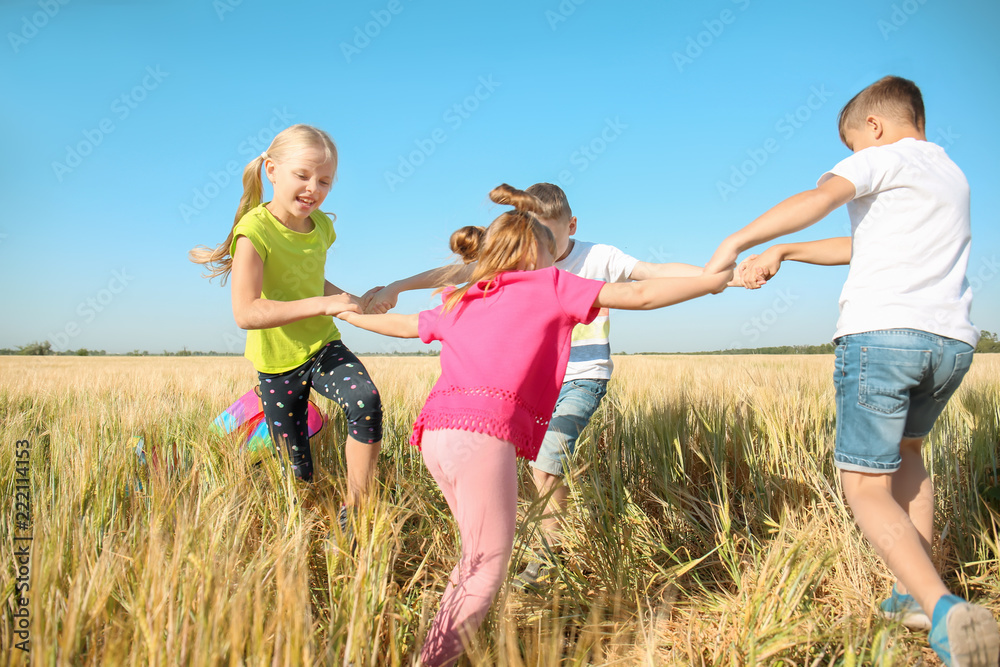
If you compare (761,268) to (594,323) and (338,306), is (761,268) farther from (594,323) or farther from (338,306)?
(338,306)

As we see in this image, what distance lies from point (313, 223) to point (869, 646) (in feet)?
7.49

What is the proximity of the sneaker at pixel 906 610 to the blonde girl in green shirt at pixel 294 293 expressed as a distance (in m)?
1.53

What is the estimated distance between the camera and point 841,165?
1.54 metres

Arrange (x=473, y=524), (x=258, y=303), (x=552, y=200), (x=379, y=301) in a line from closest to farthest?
(x=473, y=524), (x=258, y=303), (x=379, y=301), (x=552, y=200)

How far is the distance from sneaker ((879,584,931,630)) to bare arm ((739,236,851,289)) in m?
0.94

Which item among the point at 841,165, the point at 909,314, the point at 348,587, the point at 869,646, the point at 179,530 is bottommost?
the point at 869,646

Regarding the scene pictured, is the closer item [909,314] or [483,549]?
[483,549]

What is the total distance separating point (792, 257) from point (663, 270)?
529mm

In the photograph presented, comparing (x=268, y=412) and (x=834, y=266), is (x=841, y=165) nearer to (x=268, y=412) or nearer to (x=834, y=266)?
(x=834, y=266)

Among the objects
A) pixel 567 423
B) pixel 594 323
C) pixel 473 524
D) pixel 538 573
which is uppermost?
pixel 594 323

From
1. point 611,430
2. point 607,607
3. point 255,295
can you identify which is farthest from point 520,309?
point 611,430

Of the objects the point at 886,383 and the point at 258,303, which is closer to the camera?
the point at 886,383

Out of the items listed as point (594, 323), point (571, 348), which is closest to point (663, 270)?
point (594, 323)

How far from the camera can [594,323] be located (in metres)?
2.37
